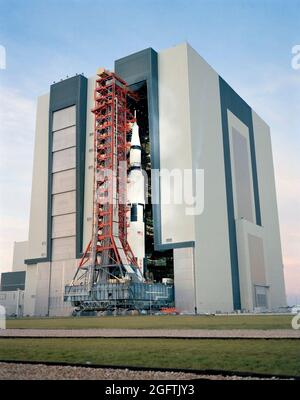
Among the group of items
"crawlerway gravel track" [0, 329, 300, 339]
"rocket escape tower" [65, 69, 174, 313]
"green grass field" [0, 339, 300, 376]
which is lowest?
"green grass field" [0, 339, 300, 376]

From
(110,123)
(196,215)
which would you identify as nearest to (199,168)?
(196,215)

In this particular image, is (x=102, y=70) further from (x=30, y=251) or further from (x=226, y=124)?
(x=30, y=251)

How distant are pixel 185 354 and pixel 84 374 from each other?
14.1 ft

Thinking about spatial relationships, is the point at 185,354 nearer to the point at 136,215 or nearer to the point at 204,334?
the point at 204,334

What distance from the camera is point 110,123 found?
280 ft

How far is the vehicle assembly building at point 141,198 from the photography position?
255ft

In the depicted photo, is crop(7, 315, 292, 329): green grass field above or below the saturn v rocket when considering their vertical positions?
below

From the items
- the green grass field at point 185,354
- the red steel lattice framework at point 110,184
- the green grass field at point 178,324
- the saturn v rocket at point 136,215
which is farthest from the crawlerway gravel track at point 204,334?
the saturn v rocket at point 136,215

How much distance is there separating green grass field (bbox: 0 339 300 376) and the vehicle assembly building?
55.9 meters

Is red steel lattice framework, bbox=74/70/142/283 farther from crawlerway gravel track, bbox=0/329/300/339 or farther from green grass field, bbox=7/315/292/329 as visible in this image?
crawlerway gravel track, bbox=0/329/300/339

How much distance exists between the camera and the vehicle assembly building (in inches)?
3066

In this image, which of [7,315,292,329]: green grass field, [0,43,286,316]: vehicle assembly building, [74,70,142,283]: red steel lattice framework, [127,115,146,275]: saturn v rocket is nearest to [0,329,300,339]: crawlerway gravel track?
[7,315,292,329]: green grass field
